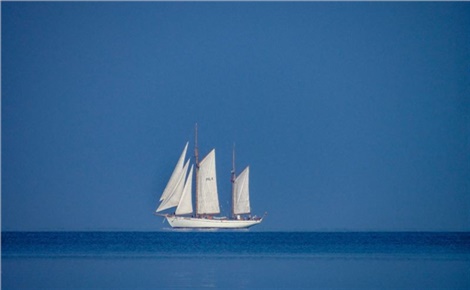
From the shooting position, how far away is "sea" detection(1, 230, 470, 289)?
18.2 metres

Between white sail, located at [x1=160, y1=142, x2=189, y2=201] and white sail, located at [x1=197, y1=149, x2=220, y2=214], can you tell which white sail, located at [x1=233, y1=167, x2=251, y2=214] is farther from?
white sail, located at [x1=160, y1=142, x2=189, y2=201]

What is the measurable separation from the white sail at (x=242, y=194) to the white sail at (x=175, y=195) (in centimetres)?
259

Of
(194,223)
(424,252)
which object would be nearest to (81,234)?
(194,223)

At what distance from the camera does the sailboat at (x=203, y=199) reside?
3622 cm

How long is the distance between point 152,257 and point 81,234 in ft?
38.0

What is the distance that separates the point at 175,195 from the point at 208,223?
4.04 meters

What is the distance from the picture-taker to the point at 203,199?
3997 cm

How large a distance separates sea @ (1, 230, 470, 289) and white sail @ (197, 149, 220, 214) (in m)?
4.97

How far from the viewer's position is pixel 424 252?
2669 centimetres

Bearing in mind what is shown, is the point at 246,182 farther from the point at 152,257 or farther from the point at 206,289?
the point at 206,289

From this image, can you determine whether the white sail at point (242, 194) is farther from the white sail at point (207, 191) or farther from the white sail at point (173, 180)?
the white sail at point (173, 180)

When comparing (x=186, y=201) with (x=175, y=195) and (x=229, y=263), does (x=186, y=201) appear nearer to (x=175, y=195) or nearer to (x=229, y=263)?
(x=175, y=195)

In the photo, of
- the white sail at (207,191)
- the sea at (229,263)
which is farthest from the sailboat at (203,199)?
the sea at (229,263)

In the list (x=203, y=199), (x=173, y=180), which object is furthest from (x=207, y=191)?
(x=173, y=180)
